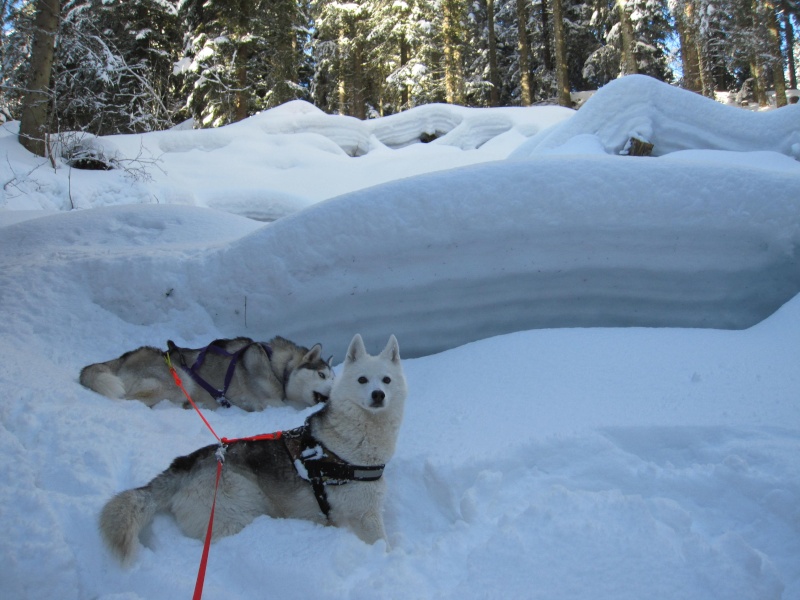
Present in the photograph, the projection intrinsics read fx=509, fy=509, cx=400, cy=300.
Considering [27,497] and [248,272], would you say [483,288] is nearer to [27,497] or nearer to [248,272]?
[248,272]

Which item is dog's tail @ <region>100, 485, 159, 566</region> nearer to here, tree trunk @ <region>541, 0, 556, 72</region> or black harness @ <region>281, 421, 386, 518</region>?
black harness @ <region>281, 421, 386, 518</region>

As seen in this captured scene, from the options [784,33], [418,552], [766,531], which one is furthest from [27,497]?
[784,33]

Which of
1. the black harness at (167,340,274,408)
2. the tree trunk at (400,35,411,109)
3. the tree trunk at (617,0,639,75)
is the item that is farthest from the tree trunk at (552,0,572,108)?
the black harness at (167,340,274,408)

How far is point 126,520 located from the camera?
180 centimetres

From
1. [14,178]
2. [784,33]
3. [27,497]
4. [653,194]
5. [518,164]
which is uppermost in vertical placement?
[784,33]

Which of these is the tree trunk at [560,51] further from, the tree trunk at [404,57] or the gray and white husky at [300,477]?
the gray and white husky at [300,477]

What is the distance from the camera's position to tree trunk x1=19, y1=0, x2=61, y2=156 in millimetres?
8312

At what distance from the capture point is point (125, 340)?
4.11 meters

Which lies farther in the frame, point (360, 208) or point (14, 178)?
point (14, 178)

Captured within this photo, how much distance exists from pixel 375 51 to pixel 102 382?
19.3 m

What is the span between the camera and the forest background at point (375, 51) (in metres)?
13.5

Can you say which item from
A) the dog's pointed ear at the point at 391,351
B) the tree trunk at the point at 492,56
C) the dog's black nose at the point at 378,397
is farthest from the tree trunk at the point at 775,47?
the dog's black nose at the point at 378,397

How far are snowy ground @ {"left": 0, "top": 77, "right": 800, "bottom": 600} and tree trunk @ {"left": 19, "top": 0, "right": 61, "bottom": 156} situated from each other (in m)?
3.89

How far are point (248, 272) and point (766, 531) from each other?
3718 millimetres
